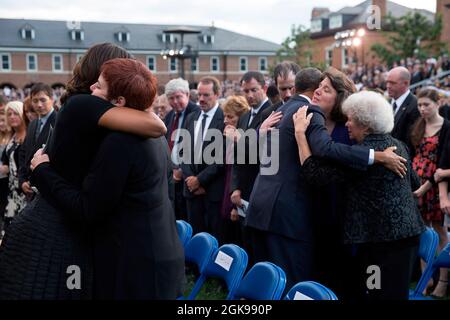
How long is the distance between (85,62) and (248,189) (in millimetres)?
2340

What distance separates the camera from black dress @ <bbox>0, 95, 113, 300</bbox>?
227 centimetres

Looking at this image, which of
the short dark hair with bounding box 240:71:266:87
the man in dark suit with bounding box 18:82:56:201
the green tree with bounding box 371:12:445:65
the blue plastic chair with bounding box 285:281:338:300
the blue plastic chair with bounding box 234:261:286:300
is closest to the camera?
the blue plastic chair with bounding box 285:281:338:300

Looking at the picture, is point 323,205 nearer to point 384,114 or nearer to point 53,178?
point 384,114

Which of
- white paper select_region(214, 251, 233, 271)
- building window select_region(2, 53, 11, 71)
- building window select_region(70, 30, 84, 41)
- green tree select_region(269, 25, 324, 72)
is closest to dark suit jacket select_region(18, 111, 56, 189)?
white paper select_region(214, 251, 233, 271)

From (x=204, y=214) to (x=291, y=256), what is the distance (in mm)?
2431

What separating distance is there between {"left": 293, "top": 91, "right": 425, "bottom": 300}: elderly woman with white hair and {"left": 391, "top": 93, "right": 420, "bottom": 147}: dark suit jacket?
2342 mm

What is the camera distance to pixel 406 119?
18.0 feet

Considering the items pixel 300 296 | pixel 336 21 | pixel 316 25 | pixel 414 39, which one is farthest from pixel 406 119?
pixel 316 25

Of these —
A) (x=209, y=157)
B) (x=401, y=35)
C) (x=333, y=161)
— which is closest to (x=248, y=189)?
(x=209, y=157)

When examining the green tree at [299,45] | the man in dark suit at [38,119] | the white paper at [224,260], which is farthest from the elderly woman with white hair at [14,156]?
the green tree at [299,45]

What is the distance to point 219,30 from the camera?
2527 inches

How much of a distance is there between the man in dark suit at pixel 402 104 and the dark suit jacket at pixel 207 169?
183cm

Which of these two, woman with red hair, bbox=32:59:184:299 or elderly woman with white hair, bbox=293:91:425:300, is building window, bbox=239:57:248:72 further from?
woman with red hair, bbox=32:59:184:299

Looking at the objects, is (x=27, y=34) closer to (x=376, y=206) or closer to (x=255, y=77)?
(x=255, y=77)
